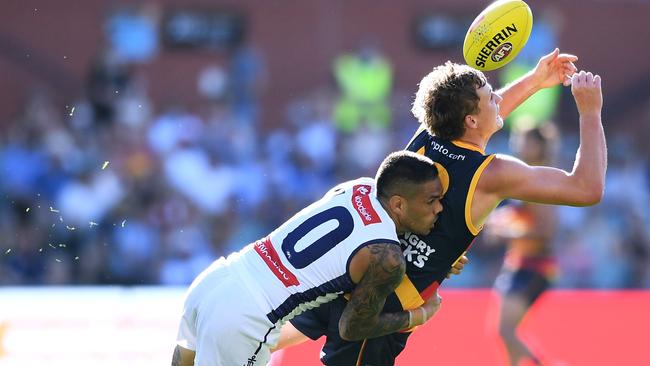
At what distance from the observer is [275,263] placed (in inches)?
189

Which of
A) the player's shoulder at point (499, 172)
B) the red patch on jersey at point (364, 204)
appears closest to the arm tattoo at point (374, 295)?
the red patch on jersey at point (364, 204)

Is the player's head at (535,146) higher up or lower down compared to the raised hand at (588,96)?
lower down

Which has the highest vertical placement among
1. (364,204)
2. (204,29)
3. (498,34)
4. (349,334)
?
(204,29)

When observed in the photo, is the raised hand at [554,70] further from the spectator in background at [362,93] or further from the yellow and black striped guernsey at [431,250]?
the spectator in background at [362,93]

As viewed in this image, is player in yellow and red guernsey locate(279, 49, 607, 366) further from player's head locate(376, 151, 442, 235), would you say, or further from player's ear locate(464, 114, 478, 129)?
player's head locate(376, 151, 442, 235)

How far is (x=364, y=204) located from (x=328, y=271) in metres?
0.32

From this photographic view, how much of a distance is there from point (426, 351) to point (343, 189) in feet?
10.2

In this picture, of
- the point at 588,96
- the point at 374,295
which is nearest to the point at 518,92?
the point at 588,96

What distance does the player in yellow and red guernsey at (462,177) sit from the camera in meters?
4.82

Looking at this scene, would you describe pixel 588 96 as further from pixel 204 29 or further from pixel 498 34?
pixel 204 29

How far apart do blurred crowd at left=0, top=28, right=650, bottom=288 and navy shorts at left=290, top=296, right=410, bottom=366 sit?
734cm

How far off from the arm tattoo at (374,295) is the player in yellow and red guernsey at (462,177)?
0.25 m

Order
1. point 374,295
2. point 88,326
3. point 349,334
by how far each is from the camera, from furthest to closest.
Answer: point 88,326 → point 349,334 → point 374,295

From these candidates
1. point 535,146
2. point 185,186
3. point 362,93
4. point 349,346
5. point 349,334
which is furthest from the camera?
point 362,93
